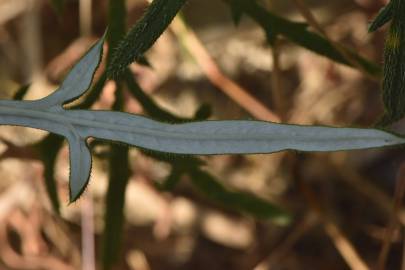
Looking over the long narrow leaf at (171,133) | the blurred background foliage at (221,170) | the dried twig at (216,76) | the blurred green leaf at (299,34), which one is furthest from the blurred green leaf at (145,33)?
the blurred background foliage at (221,170)

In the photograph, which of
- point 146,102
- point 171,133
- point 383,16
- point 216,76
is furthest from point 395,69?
point 216,76

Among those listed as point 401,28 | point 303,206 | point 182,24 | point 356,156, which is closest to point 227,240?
point 303,206

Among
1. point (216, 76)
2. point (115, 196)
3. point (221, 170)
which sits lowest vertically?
point (115, 196)

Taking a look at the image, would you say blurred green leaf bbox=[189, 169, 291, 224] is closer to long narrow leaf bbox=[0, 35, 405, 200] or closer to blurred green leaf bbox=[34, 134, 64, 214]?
blurred green leaf bbox=[34, 134, 64, 214]

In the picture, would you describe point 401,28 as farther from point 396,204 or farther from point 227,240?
point 227,240

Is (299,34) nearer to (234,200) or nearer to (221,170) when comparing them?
(234,200)

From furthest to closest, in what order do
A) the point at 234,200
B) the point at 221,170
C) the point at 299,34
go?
the point at 221,170, the point at 234,200, the point at 299,34

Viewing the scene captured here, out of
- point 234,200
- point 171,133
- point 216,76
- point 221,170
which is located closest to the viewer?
point 171,133
